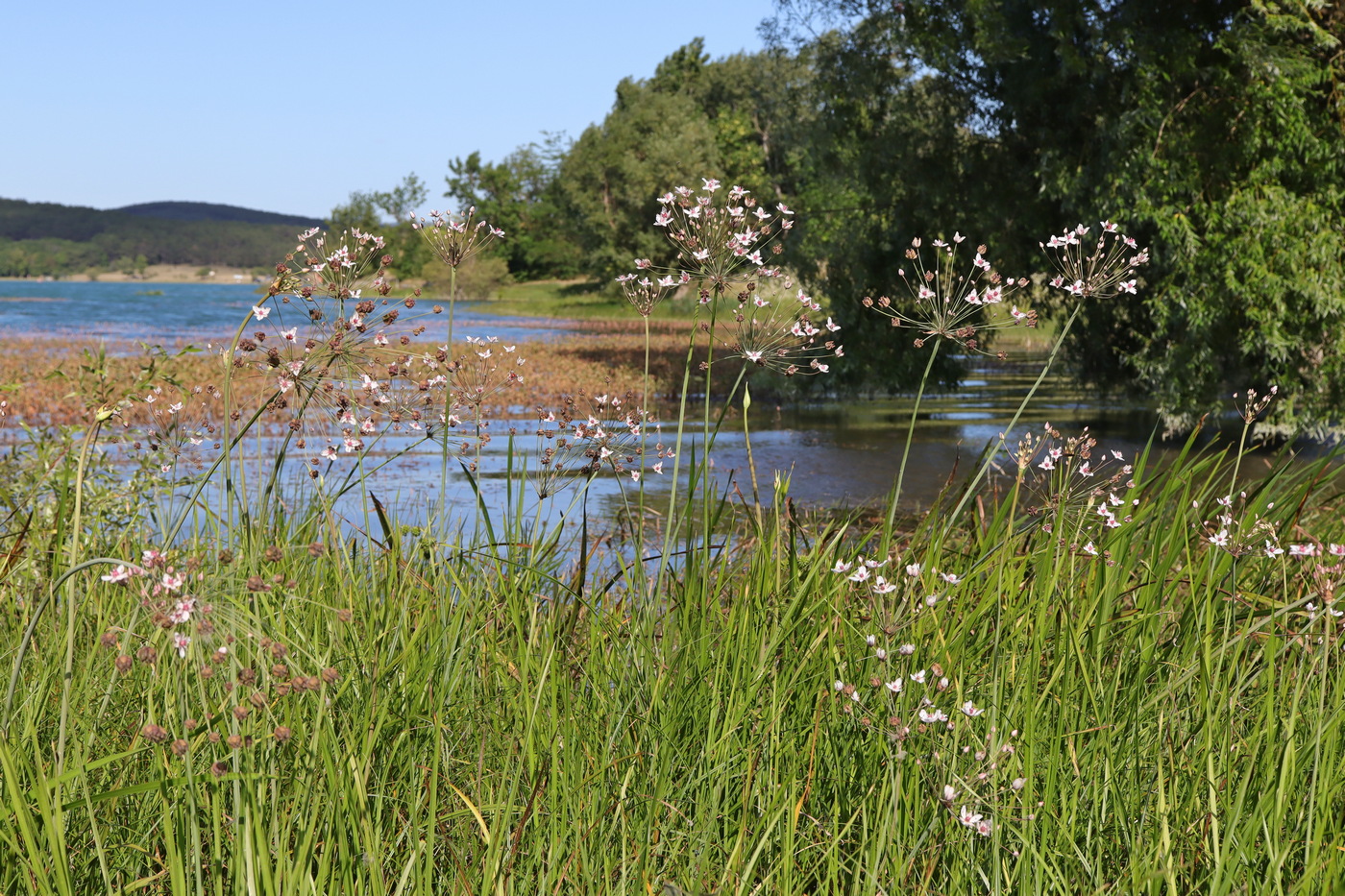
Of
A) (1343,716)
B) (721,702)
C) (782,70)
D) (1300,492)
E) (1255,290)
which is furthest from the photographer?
(782,70)

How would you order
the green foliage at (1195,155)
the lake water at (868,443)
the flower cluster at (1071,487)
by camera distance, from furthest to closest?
the green foliage at (1195,155), the lake water at (868,443), the flower cluster at (1071,487)

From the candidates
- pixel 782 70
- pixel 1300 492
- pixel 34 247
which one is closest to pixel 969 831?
pixel 1300 492

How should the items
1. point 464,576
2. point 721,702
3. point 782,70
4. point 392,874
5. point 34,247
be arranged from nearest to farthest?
1. point 392,874
2. point 721,702
3. point 464,576
4. point 782,70
5. point 34,247

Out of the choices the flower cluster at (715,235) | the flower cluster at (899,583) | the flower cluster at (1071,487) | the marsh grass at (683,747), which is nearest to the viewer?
the marsh grass at (683,747)

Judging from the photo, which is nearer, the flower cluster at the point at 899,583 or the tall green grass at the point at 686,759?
the tall green grass at the point at 686,759

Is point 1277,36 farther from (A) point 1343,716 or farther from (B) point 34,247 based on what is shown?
(B) point 34,247

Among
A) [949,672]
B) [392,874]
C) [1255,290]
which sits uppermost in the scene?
[1255,290]

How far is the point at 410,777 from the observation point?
2336 millimetres

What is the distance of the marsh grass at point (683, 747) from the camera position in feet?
6.26

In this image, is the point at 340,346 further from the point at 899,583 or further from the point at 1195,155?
the point at 1195,155

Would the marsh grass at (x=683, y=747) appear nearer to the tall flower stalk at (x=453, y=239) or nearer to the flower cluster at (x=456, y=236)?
the tall flower stalk at (x=453, y=239)

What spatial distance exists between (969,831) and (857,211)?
16168 millimetres

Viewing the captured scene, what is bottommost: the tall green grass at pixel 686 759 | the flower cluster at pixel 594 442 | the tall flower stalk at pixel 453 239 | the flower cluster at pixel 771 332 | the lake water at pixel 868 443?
the lake water at pixel 868 443

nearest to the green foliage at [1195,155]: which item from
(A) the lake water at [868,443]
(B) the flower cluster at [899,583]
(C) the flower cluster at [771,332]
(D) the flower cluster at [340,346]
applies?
(A) the lake water at [868,443]
